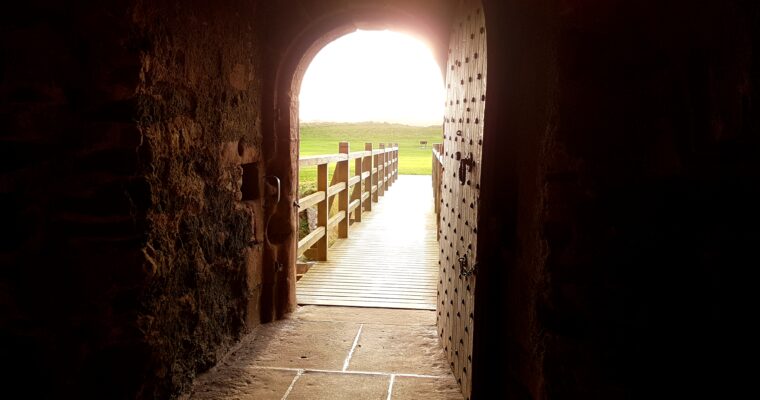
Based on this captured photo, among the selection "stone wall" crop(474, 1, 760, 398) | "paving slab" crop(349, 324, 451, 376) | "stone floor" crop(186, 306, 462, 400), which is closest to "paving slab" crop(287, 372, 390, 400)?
"stone floor" crop(186, 306, 462, 400)

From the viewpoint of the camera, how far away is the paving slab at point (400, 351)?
→ 3.34 meters

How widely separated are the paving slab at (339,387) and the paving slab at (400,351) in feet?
0.46

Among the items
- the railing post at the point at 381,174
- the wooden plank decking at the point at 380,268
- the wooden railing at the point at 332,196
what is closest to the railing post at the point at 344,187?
the wooden railing at the point at 332,196

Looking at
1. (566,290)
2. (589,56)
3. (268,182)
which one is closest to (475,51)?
(589,56)

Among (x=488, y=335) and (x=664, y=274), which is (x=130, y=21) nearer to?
(x=488, y=335)

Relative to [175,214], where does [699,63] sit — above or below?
above

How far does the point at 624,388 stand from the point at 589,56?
3.82 ft

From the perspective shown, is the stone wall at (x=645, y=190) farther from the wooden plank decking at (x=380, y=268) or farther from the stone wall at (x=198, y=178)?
the wooden plank decking at (x=380, y=268)

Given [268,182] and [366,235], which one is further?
A: [366,235]

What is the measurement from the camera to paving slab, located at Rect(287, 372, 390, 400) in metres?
2.94

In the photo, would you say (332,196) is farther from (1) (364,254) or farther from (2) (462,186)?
(2) (462,186)

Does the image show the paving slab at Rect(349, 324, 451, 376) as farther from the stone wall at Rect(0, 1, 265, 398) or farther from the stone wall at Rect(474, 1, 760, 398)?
the stone wall at Rect(474, 1, 760, 398)

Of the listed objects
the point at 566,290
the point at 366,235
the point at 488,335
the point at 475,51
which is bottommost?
the point at 366,235

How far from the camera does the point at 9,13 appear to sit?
2170 mm
